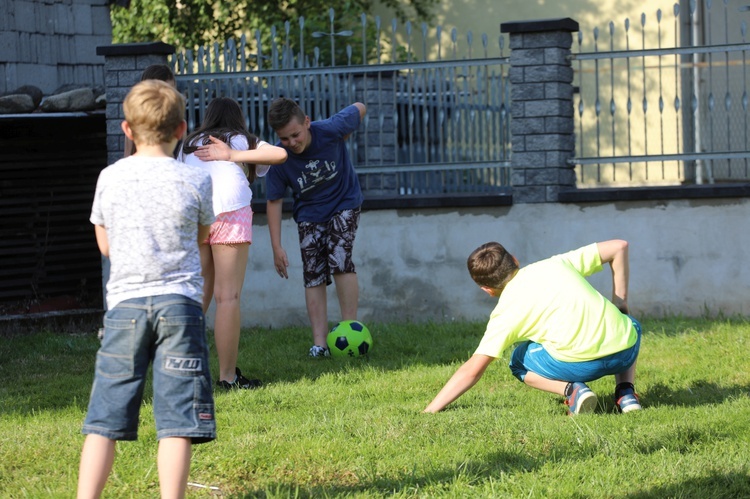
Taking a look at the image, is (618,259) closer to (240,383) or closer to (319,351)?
(240,383)

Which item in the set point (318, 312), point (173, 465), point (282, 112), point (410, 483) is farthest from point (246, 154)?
point (173, 465)

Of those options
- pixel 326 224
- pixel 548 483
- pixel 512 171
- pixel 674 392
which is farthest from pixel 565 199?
pixel 548 483

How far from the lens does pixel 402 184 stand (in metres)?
8.87

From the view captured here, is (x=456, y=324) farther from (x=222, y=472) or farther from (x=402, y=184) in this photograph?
(x=222, y=472)

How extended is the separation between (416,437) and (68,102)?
6.00 m

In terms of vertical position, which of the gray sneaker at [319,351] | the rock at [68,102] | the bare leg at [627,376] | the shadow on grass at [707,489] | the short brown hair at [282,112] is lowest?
the shadow on grass at [707,489]

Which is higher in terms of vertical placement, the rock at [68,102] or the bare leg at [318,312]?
the rock at [68,102]

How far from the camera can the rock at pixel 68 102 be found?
9.27 meters

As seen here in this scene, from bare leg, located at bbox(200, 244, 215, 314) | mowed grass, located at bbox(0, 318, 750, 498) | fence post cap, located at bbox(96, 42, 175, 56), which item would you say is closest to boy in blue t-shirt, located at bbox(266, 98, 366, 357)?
mowed grass, located at bbox(0, 318, 750, 498)

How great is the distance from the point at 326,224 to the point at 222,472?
318 cm

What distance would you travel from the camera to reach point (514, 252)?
841 centimetres

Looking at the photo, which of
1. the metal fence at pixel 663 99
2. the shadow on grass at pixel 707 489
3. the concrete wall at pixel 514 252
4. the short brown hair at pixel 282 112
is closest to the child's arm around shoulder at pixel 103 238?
the shadow on grass at pixel 707 489

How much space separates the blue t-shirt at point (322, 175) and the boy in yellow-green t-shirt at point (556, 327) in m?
2.23

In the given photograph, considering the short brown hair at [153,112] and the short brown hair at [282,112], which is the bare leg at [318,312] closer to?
the short brown hair at [282,112]
